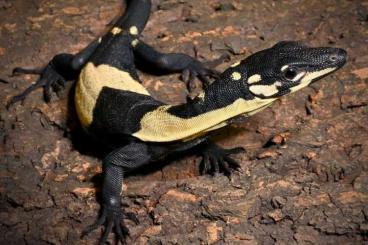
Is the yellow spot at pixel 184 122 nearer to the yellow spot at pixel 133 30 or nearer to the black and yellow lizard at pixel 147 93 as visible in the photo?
the black and yellow lizard at pixel 147 93

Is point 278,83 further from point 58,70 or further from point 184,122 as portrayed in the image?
point 58,70

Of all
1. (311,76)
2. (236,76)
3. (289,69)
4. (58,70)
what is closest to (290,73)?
(289,69)

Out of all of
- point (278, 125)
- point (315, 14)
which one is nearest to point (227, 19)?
point (315, 14)

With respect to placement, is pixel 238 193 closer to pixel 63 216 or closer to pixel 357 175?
pixel 357 175

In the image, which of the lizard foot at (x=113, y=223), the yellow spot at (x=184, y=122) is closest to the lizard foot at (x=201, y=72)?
the yellow spot at (x=184, y=122)

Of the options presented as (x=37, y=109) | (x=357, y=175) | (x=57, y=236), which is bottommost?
(x=57, y=236)

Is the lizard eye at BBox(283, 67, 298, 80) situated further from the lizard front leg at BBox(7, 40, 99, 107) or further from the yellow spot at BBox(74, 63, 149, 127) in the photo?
the lizard front leg at BBox(7, 40, 99, 107)

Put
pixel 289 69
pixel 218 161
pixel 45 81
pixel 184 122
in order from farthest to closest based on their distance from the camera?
pixel 45 81, pixel 218 161, pixel 184 122, pixel 289 69
